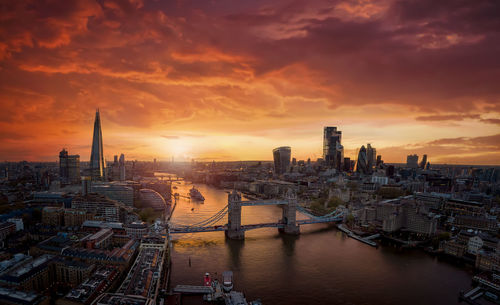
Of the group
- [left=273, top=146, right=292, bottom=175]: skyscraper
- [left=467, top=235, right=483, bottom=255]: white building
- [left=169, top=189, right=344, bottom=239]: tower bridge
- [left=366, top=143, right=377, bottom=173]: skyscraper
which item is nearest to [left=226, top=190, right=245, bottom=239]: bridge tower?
[left=169, top=189, right=344, bottom=239]: tower bridge

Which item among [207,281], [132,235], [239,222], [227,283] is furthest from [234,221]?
[227,283]

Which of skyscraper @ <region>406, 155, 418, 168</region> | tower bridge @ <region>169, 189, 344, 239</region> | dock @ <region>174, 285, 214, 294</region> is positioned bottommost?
dock @ <region>174, 285, 214, 294</region>

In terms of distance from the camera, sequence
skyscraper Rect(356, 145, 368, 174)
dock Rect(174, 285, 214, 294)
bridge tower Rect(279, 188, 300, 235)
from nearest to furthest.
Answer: dock Rect(174, 285, 214, 294), bridge tower Rect(279, 188, 300, 235), skyscraper Rect(356, 145, 368, 174)

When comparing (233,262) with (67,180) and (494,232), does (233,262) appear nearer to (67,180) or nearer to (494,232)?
(494,232)

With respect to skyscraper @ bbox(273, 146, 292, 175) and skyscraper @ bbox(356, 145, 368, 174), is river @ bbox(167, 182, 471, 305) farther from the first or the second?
skyscraper @ bbox(356, 145, 368, 174)

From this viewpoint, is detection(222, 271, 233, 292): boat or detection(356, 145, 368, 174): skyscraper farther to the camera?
detection(356, 145, 368, 174): skyscraper

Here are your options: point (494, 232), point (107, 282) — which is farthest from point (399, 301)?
point (494, 232)

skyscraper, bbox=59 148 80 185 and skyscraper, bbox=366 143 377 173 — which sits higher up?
skyscraper, bbox=366 143 377 173

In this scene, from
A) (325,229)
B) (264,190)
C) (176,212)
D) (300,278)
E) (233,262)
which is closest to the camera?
(300,278)
